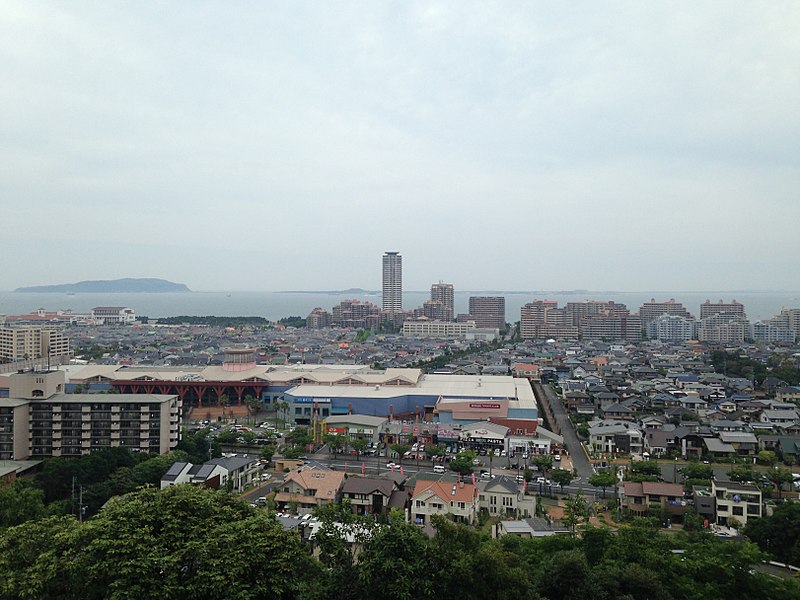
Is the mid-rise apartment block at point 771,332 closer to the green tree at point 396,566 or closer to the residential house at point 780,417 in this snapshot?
the residential house at point 780,417

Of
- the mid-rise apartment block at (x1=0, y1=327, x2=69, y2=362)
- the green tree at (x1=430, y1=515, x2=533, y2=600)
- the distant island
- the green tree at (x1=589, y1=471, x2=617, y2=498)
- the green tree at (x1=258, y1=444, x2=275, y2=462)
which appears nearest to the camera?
the green tree at (x1=430, y1=515, x2=533, y2=600)

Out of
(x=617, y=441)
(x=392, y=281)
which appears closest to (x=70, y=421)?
(x=617, y=441)

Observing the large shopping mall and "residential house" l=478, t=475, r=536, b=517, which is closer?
"residential house" l=478, t=475, r=536, b=517

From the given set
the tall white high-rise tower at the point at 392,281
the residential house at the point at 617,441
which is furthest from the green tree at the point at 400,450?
the tall white high-rise tower at the point at 392,281

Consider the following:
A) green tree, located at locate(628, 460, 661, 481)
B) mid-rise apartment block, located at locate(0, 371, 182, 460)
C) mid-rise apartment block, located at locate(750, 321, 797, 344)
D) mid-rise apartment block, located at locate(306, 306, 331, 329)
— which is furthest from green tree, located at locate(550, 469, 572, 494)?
mid-rise apartment block, located at locate(306, 306, 331, 329)

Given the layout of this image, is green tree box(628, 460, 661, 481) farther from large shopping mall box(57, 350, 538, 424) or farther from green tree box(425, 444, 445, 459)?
large shopping mall box(57, 350, 538, 424)

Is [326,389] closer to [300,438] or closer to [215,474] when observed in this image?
[300,438]
